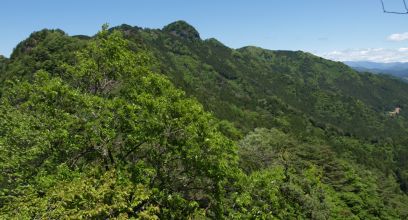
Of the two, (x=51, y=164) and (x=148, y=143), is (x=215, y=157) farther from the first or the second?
(x=51, y=164)

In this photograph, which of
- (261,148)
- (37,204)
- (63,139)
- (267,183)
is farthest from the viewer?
(261,148)

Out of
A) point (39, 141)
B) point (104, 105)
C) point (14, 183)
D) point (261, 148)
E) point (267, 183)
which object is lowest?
point (261, 148)

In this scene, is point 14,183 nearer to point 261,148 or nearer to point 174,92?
point 174,92

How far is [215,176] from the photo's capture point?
81.7ft

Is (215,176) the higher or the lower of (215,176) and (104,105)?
the lower

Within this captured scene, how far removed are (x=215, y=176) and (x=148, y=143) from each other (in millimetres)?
4209

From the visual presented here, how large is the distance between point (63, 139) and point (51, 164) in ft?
4.89

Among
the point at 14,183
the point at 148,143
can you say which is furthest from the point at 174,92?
the point at 14,183

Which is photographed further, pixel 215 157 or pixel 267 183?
pixel 267 183

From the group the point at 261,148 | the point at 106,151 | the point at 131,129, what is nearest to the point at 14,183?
the point at 106,151

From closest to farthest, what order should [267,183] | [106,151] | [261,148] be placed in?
[106,151], [267,183], [261,148]

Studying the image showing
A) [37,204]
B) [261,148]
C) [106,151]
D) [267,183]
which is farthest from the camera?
[261,148]

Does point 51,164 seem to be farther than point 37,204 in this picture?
Yes

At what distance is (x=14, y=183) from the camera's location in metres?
23.8
